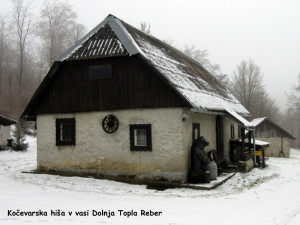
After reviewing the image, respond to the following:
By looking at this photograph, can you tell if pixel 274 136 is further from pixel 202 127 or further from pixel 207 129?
pixel 202 127

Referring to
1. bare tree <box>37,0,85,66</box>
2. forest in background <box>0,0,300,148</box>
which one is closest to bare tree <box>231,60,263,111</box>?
forest in background <box>0,0,300,148</box>

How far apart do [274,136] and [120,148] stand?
22.3 metres

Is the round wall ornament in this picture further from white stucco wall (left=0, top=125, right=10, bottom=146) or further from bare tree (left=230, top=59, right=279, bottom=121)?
bare tree (left=230, top=59, right=279, bottom=121)

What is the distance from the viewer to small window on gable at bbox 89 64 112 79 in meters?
14.3

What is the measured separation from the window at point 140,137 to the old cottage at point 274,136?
68.3 feet

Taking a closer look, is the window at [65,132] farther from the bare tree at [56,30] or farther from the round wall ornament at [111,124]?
the bare tree at [56,30]

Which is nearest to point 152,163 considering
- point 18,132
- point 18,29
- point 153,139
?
point 153,139

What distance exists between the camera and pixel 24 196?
10.0 meters

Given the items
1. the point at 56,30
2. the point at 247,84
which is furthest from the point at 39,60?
the point at 247,84

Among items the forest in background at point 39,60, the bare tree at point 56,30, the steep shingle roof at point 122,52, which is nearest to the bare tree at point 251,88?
the forest in background at point 39,60

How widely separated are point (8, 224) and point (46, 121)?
9083 millimetres

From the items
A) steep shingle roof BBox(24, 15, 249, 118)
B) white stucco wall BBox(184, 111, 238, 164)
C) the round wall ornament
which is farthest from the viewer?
the round wall ornament

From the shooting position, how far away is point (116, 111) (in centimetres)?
1419

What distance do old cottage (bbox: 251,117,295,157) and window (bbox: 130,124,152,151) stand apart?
20.8m
